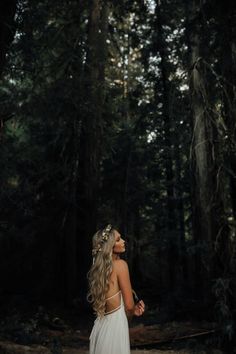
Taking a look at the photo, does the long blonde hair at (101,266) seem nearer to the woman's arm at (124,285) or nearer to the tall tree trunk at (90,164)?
the woman's arm at (124,285)

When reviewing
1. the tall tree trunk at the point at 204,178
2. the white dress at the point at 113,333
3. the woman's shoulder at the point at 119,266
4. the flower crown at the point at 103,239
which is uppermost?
the tall tree trunk at the point at 204,178

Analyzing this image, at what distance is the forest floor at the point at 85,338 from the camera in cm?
874

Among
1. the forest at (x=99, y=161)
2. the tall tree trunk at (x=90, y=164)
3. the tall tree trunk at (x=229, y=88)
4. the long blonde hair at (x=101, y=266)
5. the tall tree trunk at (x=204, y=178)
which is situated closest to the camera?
the long blonde hair at (x=101, y=266)

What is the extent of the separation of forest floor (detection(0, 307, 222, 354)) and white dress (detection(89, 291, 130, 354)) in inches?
152

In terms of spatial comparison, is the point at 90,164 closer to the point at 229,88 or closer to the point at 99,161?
the point at 99,161

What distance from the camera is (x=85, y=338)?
1094 centimetres

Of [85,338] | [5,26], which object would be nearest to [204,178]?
[85,338]

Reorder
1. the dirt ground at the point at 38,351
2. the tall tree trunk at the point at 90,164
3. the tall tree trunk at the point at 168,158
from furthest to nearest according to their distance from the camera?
1. the tall tree trunk at the point at 168,158
2. the tall tree trunk at the point at 90,164
3. the dirt ground at the point at 38,351

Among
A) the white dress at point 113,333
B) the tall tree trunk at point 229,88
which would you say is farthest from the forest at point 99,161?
the white dress at point 113,333

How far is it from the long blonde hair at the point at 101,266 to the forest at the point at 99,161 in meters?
3.20

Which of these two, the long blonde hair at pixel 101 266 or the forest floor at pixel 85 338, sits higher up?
the long blonde hair at pixel 101 266

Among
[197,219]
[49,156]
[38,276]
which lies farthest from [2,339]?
[49,156]

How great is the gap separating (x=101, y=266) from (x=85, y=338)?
6957 millimetres

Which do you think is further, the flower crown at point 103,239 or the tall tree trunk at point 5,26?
the tall tree trunk at point 5,26
